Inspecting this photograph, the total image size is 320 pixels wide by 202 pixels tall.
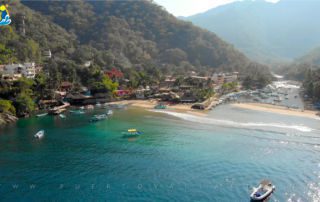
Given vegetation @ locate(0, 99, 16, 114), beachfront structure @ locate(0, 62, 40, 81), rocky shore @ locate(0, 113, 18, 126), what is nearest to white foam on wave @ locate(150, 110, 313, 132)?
rocky shore @ locate(0, 113, 18, 126)

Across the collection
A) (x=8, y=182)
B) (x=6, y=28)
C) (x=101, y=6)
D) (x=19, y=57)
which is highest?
(x=101, y=6)

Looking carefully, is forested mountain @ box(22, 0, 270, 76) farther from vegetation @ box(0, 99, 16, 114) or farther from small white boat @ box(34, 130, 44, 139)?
small white boat @ box(34, 130, 44, 139)

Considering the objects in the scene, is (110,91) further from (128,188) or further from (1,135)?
(128,188)

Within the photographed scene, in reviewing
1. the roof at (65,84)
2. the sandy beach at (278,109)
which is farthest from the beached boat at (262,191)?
the roof at (65,84)

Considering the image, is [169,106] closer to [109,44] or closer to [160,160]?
[160,160]

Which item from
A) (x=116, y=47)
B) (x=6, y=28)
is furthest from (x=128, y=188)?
(x=116, y=47)

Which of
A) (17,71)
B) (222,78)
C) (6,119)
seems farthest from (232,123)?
(222,78)
